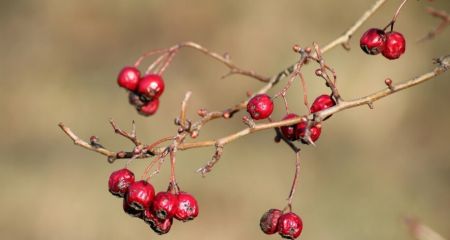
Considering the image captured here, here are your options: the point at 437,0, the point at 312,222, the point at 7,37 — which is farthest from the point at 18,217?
the point at 437,0

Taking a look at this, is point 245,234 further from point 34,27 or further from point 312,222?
point 34,27

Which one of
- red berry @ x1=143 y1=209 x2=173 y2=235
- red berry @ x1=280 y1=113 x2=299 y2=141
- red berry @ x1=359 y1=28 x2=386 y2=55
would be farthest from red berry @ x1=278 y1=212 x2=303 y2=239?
red berry @ x1=359 y1=28 x2=386 y2=55

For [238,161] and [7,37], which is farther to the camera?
[7,37]

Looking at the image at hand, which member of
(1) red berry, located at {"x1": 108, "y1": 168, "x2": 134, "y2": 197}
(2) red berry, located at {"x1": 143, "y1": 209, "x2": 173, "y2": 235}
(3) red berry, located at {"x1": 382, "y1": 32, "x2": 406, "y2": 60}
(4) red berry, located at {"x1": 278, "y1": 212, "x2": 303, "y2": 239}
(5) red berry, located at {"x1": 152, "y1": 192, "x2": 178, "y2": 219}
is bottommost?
(2) red berry, located at {"x1": 143, "y1": 209, "x2": 173, "y2": 235}

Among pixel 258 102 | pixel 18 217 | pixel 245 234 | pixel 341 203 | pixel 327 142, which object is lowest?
pixel 258 102

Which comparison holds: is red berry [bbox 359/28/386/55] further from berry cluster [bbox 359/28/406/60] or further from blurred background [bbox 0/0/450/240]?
blurred background [bbox 0/0/450/240]

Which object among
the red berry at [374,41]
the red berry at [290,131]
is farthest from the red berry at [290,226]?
the red berry at [374,41]
